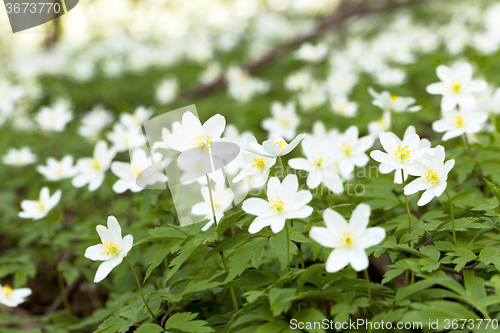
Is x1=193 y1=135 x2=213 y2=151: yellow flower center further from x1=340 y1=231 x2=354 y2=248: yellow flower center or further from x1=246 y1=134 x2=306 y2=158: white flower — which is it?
x1=340 y1=231 x2=354 y2=248: yellow flower center

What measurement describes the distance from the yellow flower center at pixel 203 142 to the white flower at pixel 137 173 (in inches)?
21.2

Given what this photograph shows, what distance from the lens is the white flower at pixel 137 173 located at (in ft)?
7.17

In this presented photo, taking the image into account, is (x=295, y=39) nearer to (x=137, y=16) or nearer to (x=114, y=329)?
(x=114, y=329)

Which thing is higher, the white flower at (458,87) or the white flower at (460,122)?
the white flower at (458,87)

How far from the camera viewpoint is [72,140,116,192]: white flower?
2664 millimetres

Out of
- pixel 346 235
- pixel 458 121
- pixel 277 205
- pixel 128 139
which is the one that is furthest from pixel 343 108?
pixel 346 235

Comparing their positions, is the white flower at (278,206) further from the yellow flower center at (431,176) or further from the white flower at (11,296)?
the white flower at (11,296)

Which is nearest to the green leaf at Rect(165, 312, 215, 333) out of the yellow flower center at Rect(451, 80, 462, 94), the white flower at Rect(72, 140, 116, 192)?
the white flower at Rect(72, 140, 116, 192)

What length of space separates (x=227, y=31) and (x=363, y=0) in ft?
16.8

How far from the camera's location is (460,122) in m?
Answer: 2.21

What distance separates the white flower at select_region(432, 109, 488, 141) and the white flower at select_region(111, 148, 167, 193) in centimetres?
167

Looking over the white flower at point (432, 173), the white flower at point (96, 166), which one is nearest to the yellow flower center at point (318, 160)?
the white flower at point (432, 173)

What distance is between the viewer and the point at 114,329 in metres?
1.55

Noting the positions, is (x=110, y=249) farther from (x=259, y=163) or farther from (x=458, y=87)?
(x=458, y=87)
